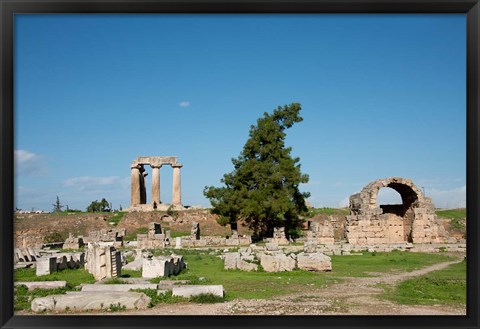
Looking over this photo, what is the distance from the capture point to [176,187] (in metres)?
45.8

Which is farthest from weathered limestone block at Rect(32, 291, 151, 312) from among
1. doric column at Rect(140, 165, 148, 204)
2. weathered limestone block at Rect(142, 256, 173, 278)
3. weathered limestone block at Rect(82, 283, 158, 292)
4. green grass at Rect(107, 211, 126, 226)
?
doric column at Rect(140, 165, 148, 204)

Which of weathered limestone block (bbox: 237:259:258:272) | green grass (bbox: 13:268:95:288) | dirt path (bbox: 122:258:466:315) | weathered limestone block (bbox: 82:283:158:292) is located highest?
weathered limestone block (bbox: 82:283:158:292)

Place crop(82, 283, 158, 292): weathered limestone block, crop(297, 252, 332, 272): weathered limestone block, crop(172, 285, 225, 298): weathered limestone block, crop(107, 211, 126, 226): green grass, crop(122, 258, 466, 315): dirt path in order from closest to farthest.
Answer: crop(122, 258, 466, 315): dirt path → crop(172, 285, 225, 298): weathered limestone block → crop(82, 283, 158, 292): weathered limestone block → crop(297, 252, 332, 272): weathered limestone block → crop(107, 211, 126, 226): green grass

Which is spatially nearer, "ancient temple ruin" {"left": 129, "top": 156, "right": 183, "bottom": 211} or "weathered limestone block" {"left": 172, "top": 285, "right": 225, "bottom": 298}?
"weathered limestone block" {"left": 172, "top": 285, "right": 225, "bottom": 298}

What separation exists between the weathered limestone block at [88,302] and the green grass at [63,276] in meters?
3.24

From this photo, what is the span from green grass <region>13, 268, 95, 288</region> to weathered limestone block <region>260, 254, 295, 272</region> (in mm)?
4645

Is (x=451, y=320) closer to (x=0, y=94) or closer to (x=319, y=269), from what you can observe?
(x=0, y=94)

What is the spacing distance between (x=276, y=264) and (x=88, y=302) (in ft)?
22.3

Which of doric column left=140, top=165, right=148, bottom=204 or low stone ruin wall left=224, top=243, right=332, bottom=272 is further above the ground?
doric column left=140, top=165, right=148, bottom=204

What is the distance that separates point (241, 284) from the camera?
39.3ft

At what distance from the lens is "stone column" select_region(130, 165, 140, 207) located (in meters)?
45.6

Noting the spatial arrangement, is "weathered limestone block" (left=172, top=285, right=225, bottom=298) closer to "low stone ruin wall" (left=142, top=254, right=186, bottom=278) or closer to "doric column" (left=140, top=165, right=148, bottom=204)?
"low stone ruin wall" (left=142, top=254, right=186, bottom=278)

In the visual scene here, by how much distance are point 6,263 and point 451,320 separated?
17.3ft

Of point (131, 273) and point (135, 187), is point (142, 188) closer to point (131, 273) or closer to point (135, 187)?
point (135, 187)
